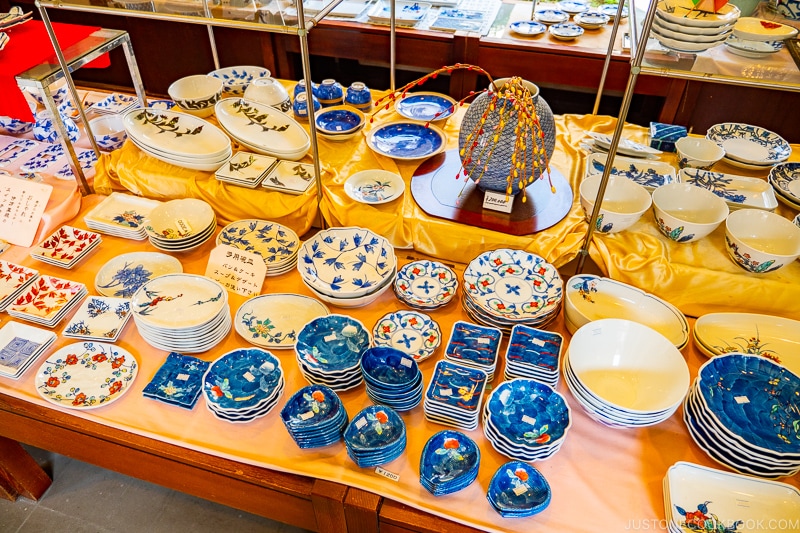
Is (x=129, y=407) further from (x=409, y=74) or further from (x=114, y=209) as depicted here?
(x=409, y=74)

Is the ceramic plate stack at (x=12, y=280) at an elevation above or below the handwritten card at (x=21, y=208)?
below

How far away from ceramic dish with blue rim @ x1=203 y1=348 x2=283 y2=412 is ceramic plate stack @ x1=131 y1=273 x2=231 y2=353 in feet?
0.33

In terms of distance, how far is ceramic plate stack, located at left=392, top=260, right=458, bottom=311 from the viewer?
1556 millimetres

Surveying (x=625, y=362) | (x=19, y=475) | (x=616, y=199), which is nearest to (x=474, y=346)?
(x=625, y=362)

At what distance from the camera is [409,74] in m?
3.47

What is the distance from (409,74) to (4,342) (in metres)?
2.71

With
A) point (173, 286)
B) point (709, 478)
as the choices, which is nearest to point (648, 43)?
point (709, 478)

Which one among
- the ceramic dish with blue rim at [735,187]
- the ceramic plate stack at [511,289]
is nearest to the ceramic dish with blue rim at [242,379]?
the ceramic plate stack at [511,289]

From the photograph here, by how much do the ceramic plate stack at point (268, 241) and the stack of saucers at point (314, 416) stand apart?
50 cm

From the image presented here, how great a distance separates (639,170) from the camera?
181cm

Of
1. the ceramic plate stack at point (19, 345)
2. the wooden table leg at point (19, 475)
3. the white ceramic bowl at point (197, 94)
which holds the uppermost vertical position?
the white ceramic bowl at point (197, 94)

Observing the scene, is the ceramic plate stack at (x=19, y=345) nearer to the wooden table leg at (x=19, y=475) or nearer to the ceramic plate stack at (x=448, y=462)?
the wooden table leg at (x=19, y=475)

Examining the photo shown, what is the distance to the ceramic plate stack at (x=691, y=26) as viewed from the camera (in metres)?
1.20

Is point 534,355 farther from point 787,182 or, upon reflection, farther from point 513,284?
point 787,182
